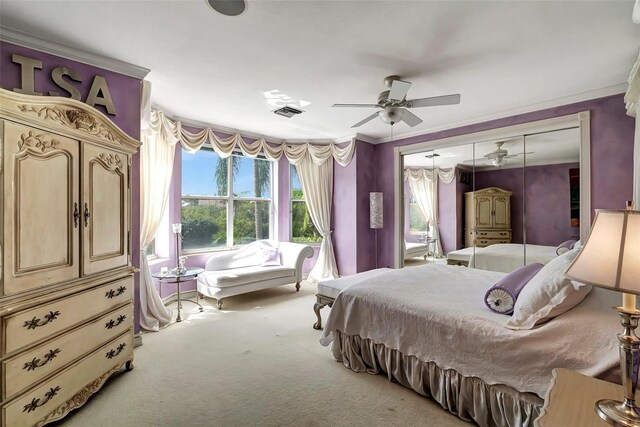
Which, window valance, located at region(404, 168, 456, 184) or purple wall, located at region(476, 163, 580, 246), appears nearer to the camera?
purple wall, located at region(476, 163, 580, 246)

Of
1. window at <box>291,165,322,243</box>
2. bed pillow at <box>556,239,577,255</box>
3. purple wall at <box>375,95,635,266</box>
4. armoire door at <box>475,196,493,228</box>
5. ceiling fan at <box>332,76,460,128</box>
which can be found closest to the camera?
ceiling fan at <box>332,76,460,128</box>

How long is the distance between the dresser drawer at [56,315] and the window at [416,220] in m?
4.11

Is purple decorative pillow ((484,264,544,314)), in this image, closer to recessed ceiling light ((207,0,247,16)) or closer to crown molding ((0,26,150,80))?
recessed ceiling light ((207,0,247,16))

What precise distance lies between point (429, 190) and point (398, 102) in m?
2.23

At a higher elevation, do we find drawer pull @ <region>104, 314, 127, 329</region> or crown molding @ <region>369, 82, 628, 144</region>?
crown molding @ <region>369, 82, 628, 144</region>

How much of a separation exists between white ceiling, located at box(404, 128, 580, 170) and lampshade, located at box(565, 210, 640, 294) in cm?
305

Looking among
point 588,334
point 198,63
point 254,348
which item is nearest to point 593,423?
point 588,334

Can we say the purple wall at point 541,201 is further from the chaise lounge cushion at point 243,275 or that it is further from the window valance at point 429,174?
the chaise lounge cushion at point 243,275

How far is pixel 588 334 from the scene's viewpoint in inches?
58.9

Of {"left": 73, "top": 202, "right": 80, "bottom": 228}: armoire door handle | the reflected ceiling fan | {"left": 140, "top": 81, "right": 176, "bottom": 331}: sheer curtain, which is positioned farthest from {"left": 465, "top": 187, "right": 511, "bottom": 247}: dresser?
{"left": 73, "top": 202, "right": 80, "bottom": 228}: armoire door handle

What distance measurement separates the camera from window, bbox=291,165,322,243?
558 cm

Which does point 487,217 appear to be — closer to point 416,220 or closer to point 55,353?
point 416,220

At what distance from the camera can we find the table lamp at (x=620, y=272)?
91cm

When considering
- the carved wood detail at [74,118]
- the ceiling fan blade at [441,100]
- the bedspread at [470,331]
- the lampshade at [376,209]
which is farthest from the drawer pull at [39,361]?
the lampshade at [376,209]
